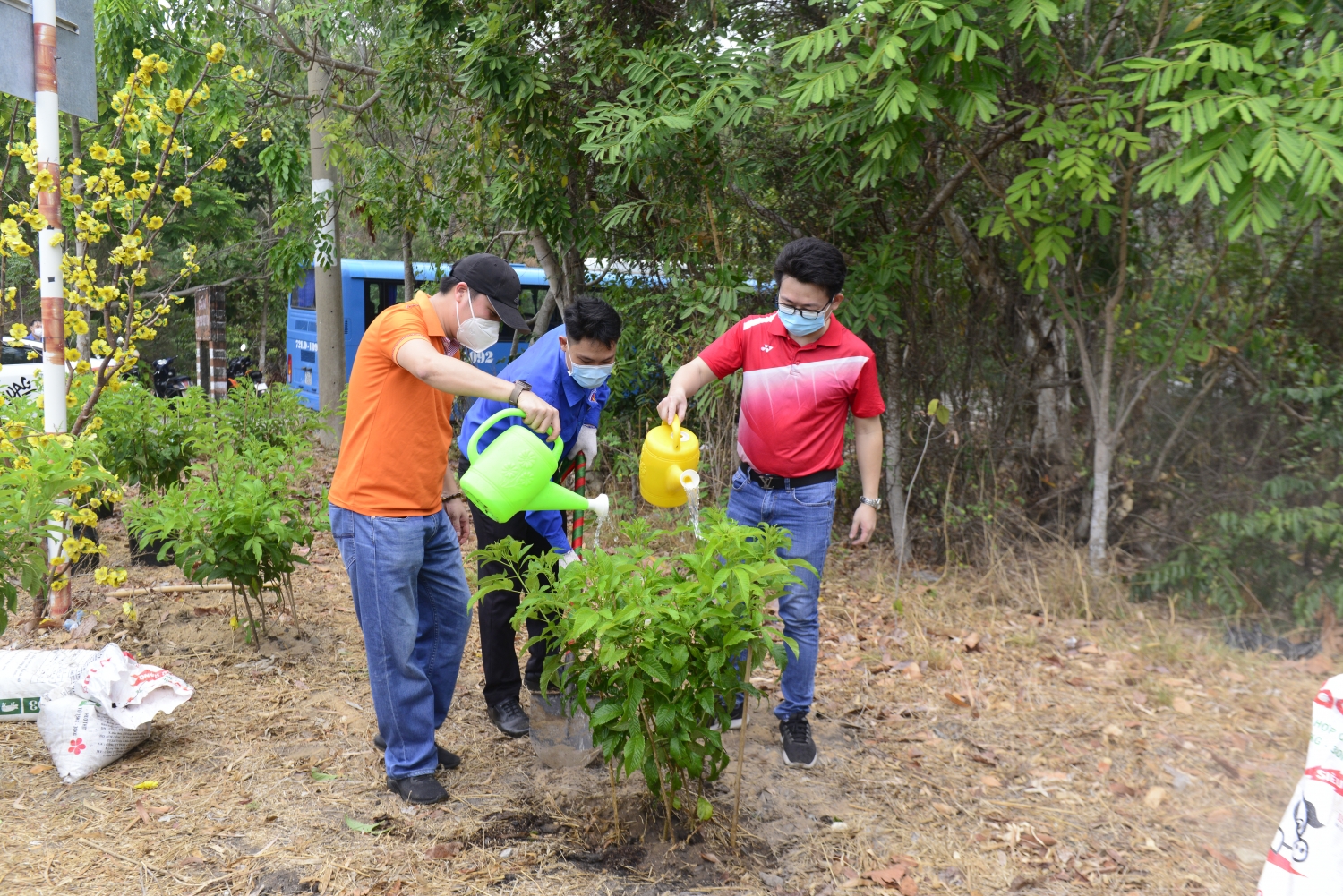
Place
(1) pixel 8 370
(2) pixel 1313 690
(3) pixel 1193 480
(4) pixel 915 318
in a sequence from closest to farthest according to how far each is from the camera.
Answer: (2) pixel 1313 690
(3) pixel 1193 480
(4) pixel 915 318
(1) pixel 8 370

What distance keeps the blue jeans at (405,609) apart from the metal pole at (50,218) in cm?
191

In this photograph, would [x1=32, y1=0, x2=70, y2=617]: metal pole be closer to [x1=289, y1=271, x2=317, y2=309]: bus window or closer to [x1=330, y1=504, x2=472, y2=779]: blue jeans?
[x1=330, y1=504, x2=472, y2=779]: blue jeans

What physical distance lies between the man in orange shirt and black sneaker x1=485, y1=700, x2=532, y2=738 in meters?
0.50

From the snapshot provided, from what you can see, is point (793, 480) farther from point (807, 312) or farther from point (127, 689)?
point (127, 689)

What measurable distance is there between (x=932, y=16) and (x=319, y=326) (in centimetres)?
743

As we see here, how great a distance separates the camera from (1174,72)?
3859 millimetres

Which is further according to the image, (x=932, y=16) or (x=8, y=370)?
(x=8, y=370)

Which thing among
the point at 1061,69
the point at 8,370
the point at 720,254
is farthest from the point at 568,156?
the point at 8,370

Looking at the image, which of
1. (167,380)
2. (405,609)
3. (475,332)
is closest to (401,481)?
(405,609)

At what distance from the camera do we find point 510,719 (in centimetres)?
361

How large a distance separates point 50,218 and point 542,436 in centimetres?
265

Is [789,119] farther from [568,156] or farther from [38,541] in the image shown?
[38,541]

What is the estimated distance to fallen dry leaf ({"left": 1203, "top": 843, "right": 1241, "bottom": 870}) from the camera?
2914mm

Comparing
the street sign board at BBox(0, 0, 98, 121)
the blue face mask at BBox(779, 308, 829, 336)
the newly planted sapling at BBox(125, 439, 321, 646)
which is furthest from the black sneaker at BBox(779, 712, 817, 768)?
the street sign board at BBox(0, 0, 98, 121)
